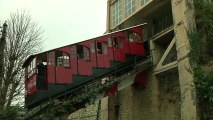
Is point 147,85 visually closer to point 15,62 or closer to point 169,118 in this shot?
point 169,118

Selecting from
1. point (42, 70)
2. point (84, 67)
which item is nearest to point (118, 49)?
point (84, 67)

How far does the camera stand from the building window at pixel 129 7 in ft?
78.3

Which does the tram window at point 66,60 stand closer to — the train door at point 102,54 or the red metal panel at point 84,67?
the red metal panel at point 84,67

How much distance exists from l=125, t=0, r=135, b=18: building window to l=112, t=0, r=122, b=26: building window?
3.47ft

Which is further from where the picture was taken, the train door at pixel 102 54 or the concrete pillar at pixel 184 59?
the train door at pixel 102 54

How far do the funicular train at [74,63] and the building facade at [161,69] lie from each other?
1.46 m

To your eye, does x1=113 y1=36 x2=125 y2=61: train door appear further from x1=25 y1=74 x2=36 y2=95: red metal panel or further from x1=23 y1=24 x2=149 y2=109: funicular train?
x1=25 y1=74 x2=36 y2=95: red metal panel

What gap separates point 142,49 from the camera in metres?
23.3

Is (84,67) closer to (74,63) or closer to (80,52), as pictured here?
(74,63)

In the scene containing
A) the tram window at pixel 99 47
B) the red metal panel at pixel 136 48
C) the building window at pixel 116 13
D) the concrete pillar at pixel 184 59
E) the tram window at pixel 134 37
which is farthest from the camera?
the building window at pixel 116 13

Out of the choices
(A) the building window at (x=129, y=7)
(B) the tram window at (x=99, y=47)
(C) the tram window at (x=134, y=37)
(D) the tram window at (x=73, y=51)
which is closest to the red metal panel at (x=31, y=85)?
(D) the tram window at (x=73, y=51)

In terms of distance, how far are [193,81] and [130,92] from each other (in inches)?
289

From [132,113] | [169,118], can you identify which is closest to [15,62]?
[132,113]

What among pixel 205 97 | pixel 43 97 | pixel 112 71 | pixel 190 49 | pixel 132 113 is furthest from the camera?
Result: pixel 132 113
